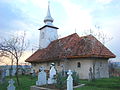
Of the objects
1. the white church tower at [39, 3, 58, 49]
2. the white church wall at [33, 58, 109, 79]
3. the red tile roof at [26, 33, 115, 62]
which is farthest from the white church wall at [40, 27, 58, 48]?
the white church wall at [33, 58, 109, 79]

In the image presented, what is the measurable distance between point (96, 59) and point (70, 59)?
145 inches

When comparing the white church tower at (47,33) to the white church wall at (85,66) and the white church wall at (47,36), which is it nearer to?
the white church wall at (47,36)

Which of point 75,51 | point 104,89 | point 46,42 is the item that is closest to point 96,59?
point 75,51

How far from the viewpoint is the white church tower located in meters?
35.5

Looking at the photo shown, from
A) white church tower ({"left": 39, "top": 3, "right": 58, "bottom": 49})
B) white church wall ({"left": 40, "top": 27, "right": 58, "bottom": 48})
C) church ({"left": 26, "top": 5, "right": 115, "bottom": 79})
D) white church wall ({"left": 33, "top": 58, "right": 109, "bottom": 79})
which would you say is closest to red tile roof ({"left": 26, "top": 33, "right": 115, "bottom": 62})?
church ({"left": 26, "top": 5, "right": 115, "bottom": 79})

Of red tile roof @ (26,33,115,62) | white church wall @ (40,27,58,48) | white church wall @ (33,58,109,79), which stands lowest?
white church wall @ (33,58,109,79)

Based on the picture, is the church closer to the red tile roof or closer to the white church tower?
the red tile roof

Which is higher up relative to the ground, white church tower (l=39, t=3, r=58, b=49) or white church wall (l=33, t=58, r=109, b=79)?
white church tower (l=39, t=3, r=58, b=49)

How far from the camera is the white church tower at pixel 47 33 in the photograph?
35.5 m

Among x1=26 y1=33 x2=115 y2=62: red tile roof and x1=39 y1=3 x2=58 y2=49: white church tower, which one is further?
x1=39 y1=3 x2=58 y2=49: white church tower

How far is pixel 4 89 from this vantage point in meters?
15.7

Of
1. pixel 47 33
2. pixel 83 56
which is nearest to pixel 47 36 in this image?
pixel 47 33

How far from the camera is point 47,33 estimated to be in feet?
116

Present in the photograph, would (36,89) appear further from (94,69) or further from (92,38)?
(92,38)
